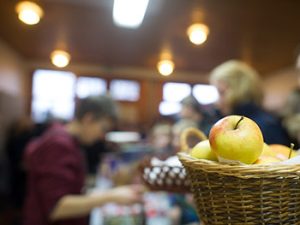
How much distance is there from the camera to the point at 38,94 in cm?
476

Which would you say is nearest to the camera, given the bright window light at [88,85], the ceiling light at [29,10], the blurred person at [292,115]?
the blurred person at [292,115]

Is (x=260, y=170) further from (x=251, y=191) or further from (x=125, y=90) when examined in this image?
(x=125, y=90)

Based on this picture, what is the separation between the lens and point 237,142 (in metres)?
0.49

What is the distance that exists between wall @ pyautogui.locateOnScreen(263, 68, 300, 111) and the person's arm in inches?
135

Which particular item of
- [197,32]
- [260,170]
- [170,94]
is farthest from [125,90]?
[260,170]

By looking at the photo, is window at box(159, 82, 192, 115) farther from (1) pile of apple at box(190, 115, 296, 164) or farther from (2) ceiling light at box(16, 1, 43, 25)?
(1) pile of apple at box(190, 115, 296, 164)

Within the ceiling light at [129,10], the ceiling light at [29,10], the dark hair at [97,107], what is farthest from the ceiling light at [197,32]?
the dark hair at [97,107]

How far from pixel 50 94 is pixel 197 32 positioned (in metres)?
2.68

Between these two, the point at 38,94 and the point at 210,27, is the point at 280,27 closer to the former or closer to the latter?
the point at 210,27

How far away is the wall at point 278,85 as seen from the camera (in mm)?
4409

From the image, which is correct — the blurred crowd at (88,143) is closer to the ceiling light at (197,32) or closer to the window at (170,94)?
the ceiling light at (197,32)

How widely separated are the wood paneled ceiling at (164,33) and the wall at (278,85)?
0.16 meters

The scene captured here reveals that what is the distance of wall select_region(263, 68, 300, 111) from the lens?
4.41m

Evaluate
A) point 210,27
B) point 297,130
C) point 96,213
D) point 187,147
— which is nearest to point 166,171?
point 187,147
